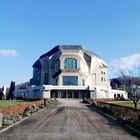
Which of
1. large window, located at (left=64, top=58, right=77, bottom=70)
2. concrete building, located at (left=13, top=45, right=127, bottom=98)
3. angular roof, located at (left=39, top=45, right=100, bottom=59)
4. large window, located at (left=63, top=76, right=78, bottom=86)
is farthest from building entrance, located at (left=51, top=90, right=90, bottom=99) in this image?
angular roof, located at (left=39, top=45, right=100, bottom=59)

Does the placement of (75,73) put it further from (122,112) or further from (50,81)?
(122,112)

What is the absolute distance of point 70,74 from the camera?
116m

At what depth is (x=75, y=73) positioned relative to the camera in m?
116

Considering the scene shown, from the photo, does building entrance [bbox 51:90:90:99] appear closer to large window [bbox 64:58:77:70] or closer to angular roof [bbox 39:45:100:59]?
large window [bbox 64:58:77:70]

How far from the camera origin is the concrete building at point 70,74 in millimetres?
111750

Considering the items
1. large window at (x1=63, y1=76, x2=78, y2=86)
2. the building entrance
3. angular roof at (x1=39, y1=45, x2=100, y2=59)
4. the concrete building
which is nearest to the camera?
the concrete building

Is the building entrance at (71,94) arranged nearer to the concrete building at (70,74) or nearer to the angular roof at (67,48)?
the concrete building at (70,74)

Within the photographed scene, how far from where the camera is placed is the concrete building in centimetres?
11175

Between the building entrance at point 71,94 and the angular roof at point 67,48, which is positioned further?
the angular roof at point 67,48

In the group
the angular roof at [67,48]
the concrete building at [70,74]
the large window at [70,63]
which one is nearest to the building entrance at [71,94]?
the concrete building at [70,74]

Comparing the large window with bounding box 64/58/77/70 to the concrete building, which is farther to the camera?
the large window with bounding box 64/58/77/70

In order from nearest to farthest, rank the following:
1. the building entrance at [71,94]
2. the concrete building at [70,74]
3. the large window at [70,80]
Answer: the concrete building at [70,74] → the building entrance at [71,94] → the large window at [70,80]

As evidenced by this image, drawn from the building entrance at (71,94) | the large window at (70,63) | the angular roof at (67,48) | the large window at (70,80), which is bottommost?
the building entrance at (71,94)

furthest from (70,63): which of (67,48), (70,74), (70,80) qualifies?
(67,48)
